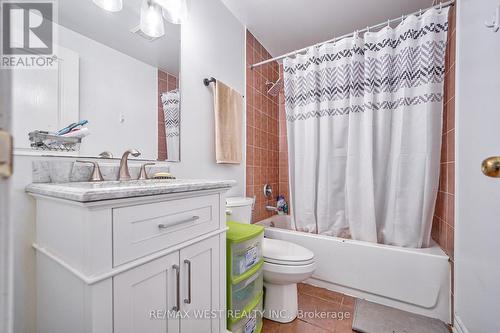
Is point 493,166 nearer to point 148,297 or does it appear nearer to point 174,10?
point 148,297

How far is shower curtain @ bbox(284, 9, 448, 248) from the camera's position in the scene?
1.40m

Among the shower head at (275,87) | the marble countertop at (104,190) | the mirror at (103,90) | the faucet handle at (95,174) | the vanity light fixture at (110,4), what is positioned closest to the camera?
the marble countertop at (104,190)

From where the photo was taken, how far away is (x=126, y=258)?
0.60 m

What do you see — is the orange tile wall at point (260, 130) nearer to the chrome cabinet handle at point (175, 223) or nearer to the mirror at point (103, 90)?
the mirror at point (103, 90)

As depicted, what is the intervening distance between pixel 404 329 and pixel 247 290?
3.03 feet

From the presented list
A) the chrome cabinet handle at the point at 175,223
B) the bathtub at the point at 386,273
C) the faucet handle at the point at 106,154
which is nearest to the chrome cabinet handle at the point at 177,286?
the chrome cabinet handle at the point at 175,223

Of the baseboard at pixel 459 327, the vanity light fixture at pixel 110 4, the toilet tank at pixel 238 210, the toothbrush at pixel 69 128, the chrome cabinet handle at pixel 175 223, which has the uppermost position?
the vanity light fixture at pixel 110 4

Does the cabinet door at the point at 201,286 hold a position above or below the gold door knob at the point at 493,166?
below

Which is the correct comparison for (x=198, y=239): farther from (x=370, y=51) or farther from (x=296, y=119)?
(x=370, y=51)

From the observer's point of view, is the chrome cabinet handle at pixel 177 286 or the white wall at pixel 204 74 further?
the white wall at pixel 204 74

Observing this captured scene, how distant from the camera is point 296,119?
1.89 meters

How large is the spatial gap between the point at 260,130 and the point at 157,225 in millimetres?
1686

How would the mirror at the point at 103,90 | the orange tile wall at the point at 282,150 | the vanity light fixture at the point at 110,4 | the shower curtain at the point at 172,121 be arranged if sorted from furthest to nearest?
the orange tile wall at the point at 282,150 → the shower curtain at the point at 172,121 → the vanity light fixture at the point at 110,4 → the mirror at the point at 103,90

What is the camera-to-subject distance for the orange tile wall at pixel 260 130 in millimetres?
2049
